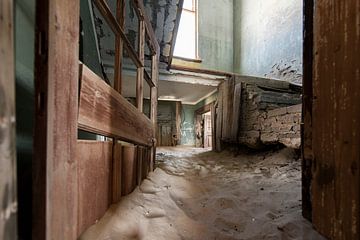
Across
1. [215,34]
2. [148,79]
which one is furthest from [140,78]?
[215,34]

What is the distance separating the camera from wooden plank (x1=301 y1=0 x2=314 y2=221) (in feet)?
4.23

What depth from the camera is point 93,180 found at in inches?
41.0

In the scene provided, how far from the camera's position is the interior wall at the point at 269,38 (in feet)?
16.5

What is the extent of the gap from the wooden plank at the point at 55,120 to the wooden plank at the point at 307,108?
124 cm

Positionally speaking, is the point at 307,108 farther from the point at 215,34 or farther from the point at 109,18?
the point at 215,34

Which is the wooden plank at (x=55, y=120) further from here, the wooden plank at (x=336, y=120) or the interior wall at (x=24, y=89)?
the wooden plank at (x=336, y=120)

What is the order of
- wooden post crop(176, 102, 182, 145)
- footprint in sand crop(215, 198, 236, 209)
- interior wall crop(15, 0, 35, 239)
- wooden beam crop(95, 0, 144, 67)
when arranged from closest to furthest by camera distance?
1. interior wall crop(15, 0, 35, 239)
2. wooden beam crop(95, 0, 144, 67)
3. footprint in sand crop(215, 198, 236, 209)
4. wooden post crop(176, 102, 182, 145)

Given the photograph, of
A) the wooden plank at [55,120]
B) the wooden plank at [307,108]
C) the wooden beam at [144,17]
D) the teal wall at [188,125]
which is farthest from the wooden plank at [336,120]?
the teal wall at [188,125]

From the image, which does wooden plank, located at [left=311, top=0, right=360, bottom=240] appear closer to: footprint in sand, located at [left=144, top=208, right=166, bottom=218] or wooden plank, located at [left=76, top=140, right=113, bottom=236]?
footprint in sand, located at [left=144, top=208, right=166, bottom=218]

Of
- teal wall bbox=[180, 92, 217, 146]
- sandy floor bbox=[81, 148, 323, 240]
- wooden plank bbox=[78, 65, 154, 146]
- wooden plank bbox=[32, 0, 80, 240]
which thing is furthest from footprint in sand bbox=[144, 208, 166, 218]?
teal wall bbox=[180, 92, 217, 146]

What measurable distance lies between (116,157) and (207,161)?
2882 millimetres

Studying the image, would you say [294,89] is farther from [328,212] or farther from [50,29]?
[50,29]

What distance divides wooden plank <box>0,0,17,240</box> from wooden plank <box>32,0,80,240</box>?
4.6 inches

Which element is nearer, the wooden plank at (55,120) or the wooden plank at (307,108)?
the wooden plank at (55,120)
